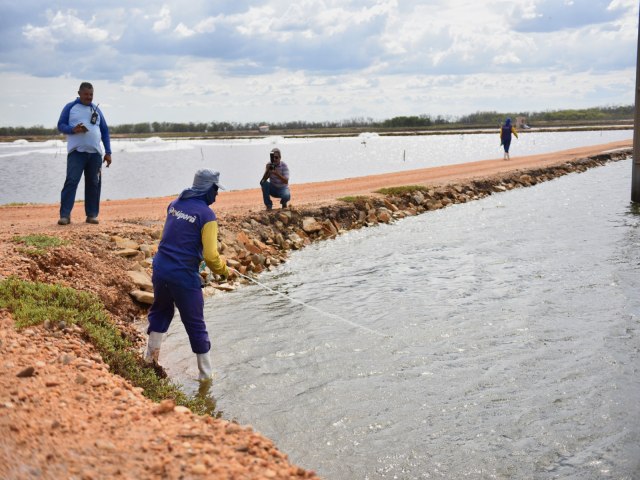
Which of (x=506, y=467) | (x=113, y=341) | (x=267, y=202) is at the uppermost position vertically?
(x=267, y=202)

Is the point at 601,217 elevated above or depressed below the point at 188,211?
below

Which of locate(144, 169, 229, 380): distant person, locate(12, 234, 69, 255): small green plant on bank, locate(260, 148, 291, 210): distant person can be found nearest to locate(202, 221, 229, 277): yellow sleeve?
locate(144, 169, 229, 380): distant person

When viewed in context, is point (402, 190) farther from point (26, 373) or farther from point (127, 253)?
point (26, 373)

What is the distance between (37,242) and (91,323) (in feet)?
11.3

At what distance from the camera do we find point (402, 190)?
25.4m

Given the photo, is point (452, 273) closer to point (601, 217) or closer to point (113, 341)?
point (113, 341)

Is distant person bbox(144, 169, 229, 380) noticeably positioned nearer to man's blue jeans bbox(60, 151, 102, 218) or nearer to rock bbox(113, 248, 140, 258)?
rock bbox(113, 248, 140, 258)

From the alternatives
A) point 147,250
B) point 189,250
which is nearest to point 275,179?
point 147,250

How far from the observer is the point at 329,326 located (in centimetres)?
1063

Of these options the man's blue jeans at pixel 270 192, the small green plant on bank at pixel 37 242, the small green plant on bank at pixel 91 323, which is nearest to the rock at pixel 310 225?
the man's blue jeans at pixel 270 192

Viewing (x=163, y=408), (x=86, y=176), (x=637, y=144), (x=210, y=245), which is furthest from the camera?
(x=637, y=144)

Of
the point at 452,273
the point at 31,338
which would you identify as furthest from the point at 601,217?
the point at 31,338

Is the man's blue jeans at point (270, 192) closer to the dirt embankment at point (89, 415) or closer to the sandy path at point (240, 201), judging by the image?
the sandy path at point (240, 201)

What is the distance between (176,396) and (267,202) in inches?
432
